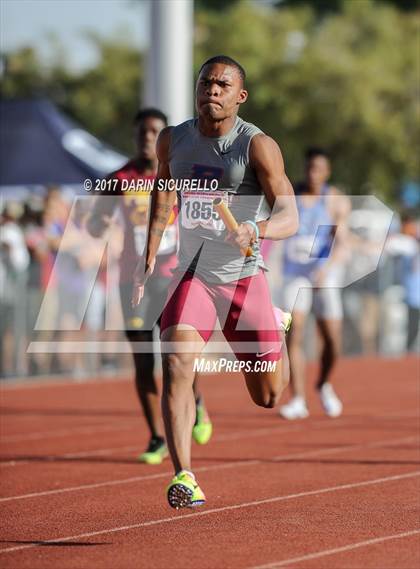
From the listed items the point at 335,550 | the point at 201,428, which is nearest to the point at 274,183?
the point at 335,550

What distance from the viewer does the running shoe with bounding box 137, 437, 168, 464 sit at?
9133 mm

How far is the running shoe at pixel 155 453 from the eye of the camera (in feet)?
30.0

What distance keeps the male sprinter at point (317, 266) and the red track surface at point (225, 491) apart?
1.21 feet

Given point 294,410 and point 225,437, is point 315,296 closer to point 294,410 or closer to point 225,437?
point 294,410

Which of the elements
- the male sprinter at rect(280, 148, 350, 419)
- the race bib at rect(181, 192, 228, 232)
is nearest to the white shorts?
the male sprinter at rect(280, 148, 350, 419)

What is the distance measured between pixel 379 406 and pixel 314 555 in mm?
7460

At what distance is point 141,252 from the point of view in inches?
365

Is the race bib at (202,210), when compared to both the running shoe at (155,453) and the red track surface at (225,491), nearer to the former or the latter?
the red track surface at (225,491)

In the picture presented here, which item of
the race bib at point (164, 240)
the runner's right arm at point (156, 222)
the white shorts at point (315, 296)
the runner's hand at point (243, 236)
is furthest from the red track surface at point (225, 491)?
the race bib at point (164, 240)

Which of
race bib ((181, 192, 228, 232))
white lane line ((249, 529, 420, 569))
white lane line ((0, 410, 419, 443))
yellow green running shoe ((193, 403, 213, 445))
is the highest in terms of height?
race bib ((181, 192, 228, 232))

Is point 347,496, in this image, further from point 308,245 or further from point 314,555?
point 308,245

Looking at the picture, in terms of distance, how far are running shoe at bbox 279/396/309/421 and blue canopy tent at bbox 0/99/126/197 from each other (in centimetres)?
636

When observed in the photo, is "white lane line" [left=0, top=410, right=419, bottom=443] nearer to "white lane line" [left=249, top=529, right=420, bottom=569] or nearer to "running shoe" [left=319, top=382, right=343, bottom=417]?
"running shoe" [left=319, top=382, right=343, bottom=417]

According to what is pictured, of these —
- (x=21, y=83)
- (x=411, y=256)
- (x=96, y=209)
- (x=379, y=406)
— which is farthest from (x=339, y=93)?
(x=96, y=209)
